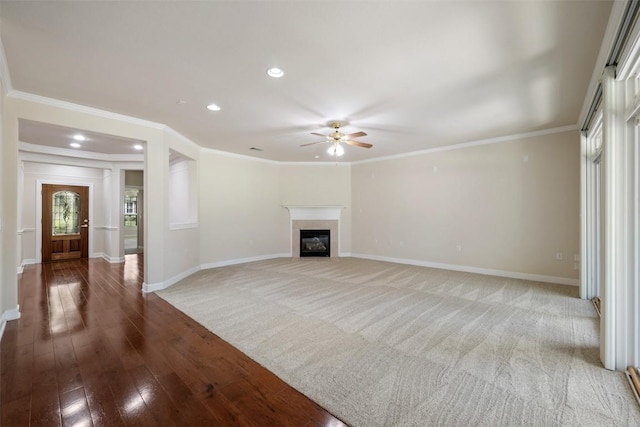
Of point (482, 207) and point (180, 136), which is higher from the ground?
point (180, 136)

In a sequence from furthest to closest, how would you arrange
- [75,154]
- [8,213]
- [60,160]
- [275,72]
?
1. [60,160]
2. [75,154]
3. [8,213]
4. [275,72]

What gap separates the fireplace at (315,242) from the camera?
783cm

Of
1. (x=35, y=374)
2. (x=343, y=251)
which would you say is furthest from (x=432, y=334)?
(x=343, y=251)

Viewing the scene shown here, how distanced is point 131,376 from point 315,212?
599 cm

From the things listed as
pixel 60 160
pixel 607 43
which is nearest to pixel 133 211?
pixel 60 160

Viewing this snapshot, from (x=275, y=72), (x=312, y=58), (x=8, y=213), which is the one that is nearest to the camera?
(x=312, y=58)

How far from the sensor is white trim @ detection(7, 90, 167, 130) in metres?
3.27

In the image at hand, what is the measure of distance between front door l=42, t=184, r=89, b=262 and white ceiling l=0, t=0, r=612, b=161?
5099 millimetres

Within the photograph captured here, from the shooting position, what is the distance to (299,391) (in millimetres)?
1958

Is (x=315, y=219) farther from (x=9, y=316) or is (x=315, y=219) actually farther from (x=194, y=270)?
(x=9, y=316)

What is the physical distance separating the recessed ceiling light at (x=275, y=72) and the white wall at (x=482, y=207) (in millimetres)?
4577

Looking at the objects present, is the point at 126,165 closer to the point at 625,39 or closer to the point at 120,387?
the point at 120,387

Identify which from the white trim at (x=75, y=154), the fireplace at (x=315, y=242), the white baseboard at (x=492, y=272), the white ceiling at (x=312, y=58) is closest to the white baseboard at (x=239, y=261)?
the fireplace at (x=315, y=242)

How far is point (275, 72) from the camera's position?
2764 millimetres
